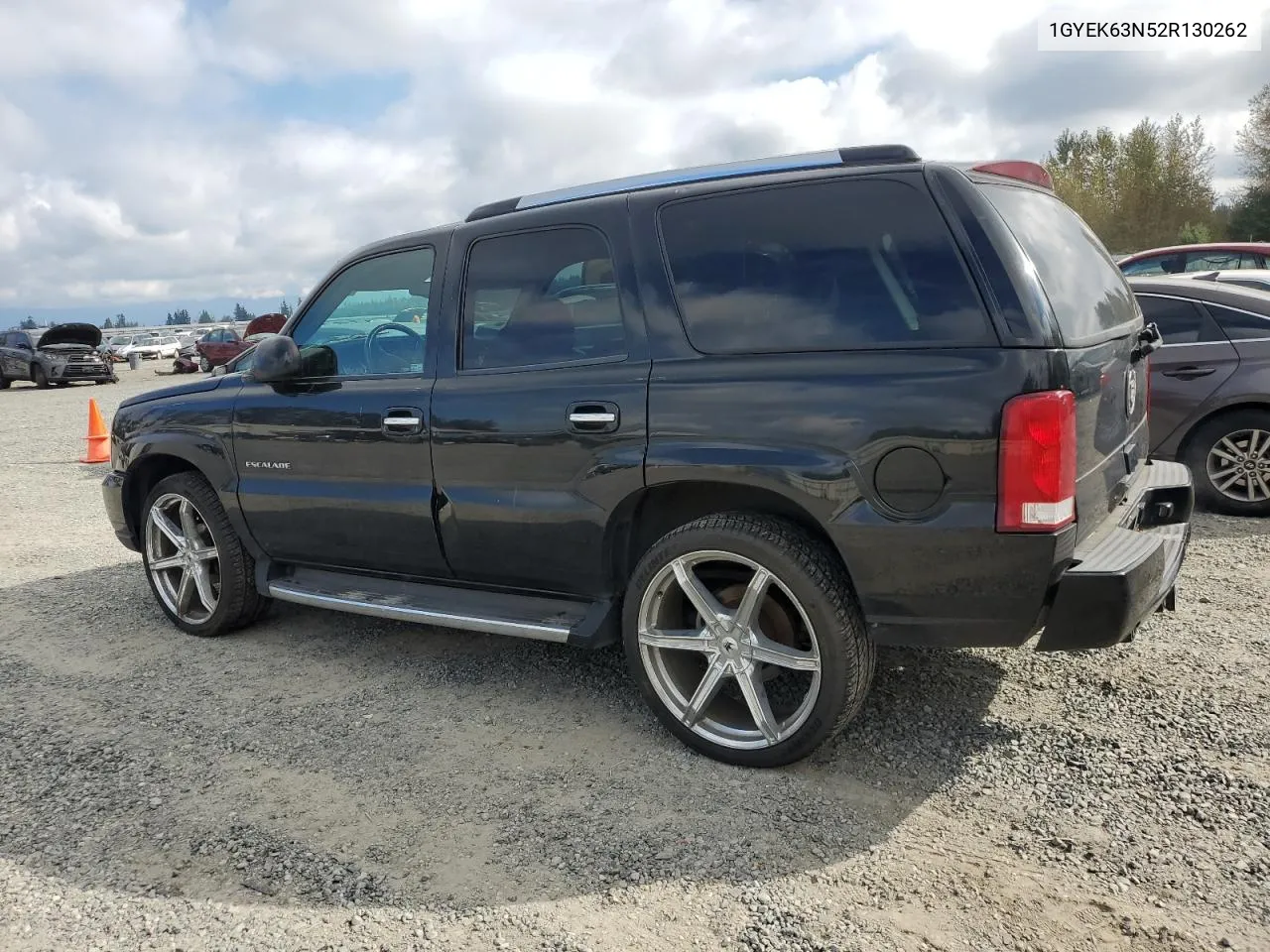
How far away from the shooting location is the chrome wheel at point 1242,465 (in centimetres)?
612

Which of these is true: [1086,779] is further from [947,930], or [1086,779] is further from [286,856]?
[286,856]

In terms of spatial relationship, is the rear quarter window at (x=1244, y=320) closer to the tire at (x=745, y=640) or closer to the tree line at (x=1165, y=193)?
the tire at (x=745, y=640)

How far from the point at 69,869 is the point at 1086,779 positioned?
313 centimetres

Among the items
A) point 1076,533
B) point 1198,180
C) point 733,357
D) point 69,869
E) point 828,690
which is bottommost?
point 69,869

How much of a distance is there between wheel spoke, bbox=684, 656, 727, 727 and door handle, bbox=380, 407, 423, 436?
4.95 ft

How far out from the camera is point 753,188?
3.25m

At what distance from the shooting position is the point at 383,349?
4133 mm

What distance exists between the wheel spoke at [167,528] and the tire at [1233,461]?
19.9 ft

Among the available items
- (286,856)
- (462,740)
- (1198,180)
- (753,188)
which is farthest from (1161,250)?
(1198,180)

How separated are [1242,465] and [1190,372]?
2.21 ft

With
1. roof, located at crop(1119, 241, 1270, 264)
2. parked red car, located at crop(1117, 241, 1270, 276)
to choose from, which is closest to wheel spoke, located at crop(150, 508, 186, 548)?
parked red car, located at crop(1117, 241, 1270, 276)

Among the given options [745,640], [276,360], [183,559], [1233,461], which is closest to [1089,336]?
[745,640]

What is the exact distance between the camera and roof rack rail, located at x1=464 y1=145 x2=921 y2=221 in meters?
3.16

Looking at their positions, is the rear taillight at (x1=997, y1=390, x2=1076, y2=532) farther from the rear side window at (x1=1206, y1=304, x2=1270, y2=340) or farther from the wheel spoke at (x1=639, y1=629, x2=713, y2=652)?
the rear side window at (x1=1206, y1=304, x2=1270, y2=340)
